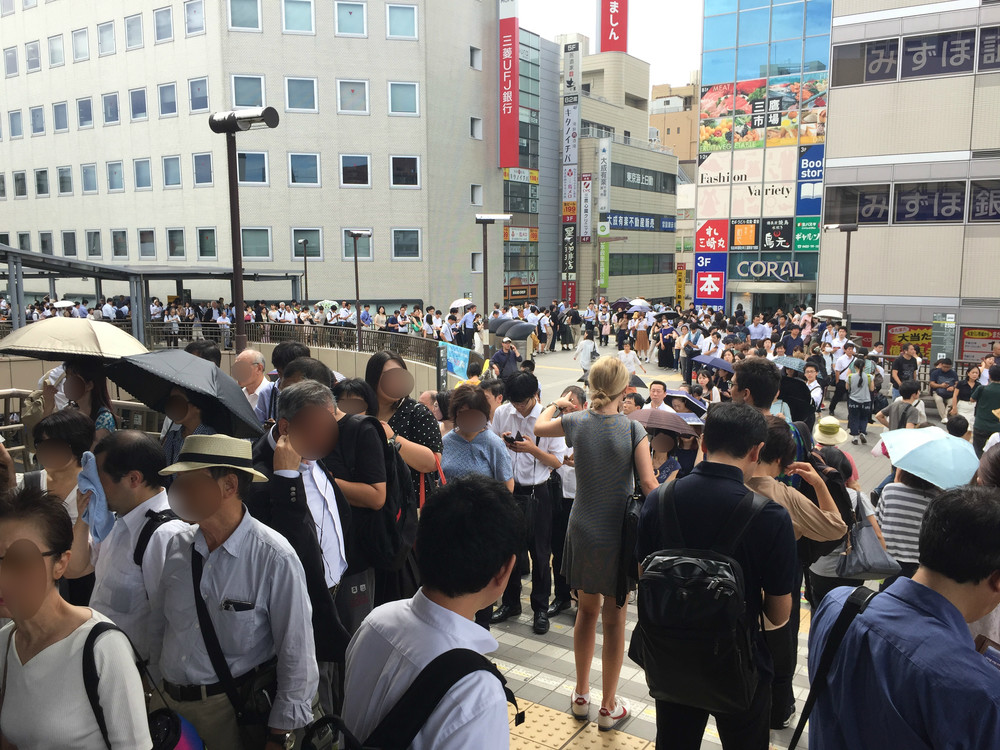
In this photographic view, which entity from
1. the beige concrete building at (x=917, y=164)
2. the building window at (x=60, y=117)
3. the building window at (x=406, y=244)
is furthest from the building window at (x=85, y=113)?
the beige concrete building at (x=917, y=164)

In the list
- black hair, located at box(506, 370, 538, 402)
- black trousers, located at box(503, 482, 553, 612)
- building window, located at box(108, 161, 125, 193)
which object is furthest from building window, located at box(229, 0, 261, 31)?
black trousers, located at box(503, 482, 553, 612)

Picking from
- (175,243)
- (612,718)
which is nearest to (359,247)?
(175,243)

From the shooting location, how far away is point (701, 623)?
276 cm

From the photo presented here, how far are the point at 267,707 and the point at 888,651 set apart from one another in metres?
A: 2.09

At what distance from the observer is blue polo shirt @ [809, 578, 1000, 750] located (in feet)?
6.05

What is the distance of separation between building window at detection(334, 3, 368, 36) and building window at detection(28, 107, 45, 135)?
18.6 metres

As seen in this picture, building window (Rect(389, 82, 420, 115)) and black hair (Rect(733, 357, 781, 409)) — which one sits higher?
building window (Rect(389, 82, 420, 115))

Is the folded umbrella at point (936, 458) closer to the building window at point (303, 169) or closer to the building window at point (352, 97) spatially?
the building window at point (303, 169)

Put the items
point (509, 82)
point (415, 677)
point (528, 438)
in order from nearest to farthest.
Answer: point (415, 677)
point (528, 438)
point (509, 82)

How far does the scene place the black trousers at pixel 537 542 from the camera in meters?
5.73

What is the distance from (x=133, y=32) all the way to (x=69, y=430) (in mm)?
41012

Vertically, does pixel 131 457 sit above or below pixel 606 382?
below

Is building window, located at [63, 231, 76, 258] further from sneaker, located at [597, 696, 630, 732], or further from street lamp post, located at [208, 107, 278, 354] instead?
sneaker, located at [597, 696, 630, 732]

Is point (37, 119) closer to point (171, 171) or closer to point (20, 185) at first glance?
point (20, 185)
